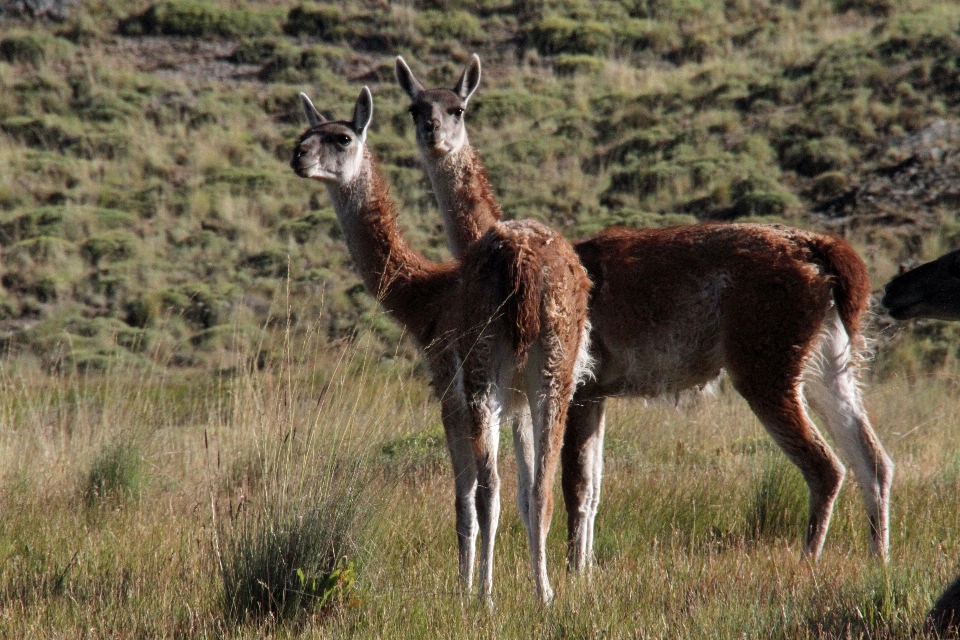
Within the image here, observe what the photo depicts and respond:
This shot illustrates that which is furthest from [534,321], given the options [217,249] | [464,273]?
[217,249]

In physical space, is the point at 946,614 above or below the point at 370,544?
above

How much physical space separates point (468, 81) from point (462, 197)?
1344mm

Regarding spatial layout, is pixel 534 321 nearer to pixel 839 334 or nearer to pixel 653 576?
pixel 653 576

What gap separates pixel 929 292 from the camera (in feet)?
14.7

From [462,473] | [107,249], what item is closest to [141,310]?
[107,249]

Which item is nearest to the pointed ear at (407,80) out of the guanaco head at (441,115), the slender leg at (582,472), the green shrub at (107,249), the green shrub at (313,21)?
the guanaco head at (441,115)

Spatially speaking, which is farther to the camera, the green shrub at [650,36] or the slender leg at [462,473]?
the green shrub at [650,36]

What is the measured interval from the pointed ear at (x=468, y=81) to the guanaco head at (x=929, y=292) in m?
4.05

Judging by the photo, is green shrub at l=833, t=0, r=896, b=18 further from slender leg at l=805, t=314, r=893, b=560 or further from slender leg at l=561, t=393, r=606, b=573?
slender leg at l=561, t=393, r=606, b=573

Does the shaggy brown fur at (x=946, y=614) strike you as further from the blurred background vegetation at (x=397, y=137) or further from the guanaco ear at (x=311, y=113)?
the blurred background vegetation at (x=397, y=137)

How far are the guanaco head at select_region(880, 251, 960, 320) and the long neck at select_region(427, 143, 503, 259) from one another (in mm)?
2965

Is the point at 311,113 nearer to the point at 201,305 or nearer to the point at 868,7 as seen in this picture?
the point at 201,305

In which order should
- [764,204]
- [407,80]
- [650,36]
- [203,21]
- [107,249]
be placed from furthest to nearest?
[650,36], [203,21], [107,249], [764,204], [407,80]

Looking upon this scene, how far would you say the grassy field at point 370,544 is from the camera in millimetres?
4359
